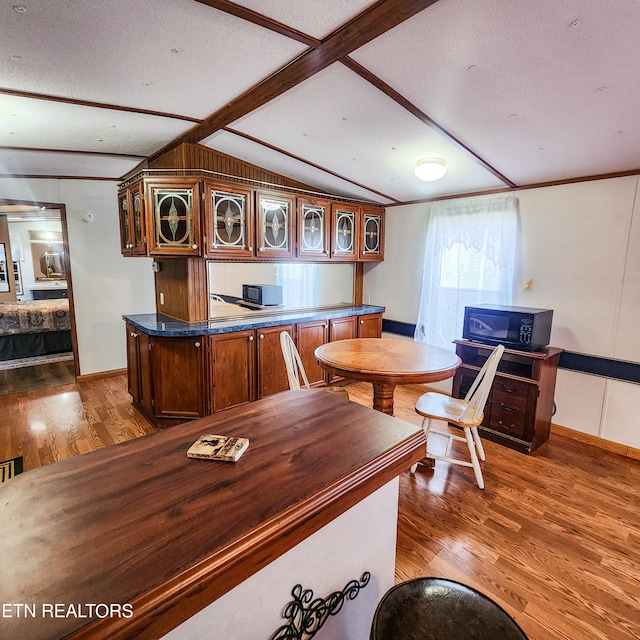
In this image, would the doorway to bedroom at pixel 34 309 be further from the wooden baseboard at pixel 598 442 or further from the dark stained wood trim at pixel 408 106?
the wooden baseboard at pixel 598 442

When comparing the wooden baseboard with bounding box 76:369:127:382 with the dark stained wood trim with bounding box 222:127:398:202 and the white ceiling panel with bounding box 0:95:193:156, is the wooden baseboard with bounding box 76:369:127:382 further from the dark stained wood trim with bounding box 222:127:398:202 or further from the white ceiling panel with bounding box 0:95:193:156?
the dark stained wood trim with bounding box 222:127:398:202

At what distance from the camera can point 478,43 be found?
5.52 ft

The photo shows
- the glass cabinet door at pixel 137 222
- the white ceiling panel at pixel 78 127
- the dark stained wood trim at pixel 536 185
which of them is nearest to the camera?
the white ceiling panel at pixel 78 127

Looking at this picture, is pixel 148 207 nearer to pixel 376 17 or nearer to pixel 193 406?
pixel 193 406

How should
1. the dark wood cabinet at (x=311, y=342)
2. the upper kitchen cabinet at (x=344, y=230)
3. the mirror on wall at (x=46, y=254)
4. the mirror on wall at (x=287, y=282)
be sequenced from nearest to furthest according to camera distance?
the mirror on wall at (x=287, y=282), the dark wood cabinet at (x=311, y=342), the upper kitchen cabinet at (x=344, y=230), the mirror on wall at (x=46, y=254)

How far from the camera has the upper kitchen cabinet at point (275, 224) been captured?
3.56 meters

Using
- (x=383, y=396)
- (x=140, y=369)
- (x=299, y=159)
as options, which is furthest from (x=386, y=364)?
(x=140, y=369)

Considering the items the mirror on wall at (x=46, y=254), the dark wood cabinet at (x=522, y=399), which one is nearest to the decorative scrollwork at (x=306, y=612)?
the dark wood cabinet at (x=522, y=399)

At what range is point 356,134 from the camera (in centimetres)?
279

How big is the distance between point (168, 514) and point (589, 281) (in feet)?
11.6

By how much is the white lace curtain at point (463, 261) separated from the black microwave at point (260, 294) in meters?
1.70

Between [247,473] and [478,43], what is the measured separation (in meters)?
1.99

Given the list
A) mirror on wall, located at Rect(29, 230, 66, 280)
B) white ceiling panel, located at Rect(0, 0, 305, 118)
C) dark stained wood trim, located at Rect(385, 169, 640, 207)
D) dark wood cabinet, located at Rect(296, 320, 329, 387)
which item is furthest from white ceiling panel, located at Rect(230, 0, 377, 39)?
mirror on wall, located at Rect(29, 230, 66, 280)

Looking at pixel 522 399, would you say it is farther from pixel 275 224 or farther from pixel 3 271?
pixel 3 271
